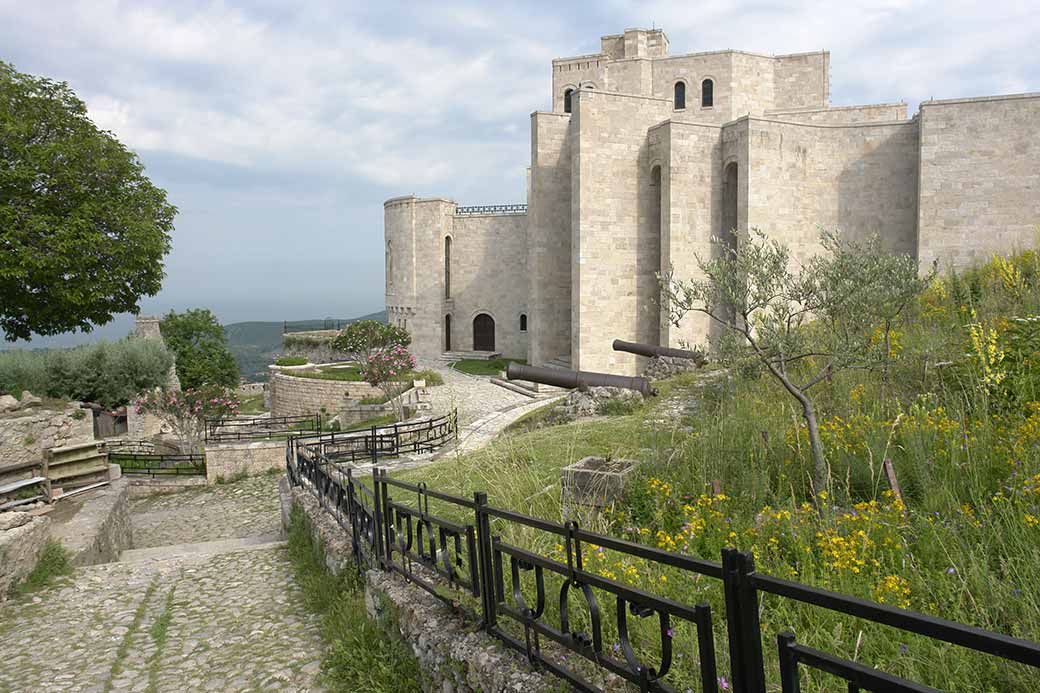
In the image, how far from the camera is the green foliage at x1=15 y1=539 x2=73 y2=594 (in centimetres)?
620

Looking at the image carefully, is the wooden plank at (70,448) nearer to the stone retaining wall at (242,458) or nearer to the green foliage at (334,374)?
the stone retaining wall at (242,458)

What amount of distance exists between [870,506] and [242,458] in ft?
47.7

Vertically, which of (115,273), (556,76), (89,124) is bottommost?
(115,273)

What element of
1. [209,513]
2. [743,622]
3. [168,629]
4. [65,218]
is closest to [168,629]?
[168,629]

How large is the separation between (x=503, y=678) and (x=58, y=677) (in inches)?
133

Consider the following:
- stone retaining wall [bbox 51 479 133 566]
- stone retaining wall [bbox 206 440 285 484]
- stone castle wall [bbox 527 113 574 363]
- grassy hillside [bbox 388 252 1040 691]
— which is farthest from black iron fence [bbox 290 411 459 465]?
stone castle wall [bbox 527 113 574 363]

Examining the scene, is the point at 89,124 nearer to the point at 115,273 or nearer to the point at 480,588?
the point at 115,273

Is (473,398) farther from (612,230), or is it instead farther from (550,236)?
(550,236)

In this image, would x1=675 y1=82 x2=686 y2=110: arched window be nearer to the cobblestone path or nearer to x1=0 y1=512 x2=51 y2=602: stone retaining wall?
the cobblestone path

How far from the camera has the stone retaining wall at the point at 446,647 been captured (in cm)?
273

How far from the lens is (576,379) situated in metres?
12.4

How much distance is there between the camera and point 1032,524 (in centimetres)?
288

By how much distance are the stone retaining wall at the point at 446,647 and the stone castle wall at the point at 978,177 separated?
2024 centimetres

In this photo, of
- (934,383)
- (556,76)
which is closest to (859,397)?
(934,383)
